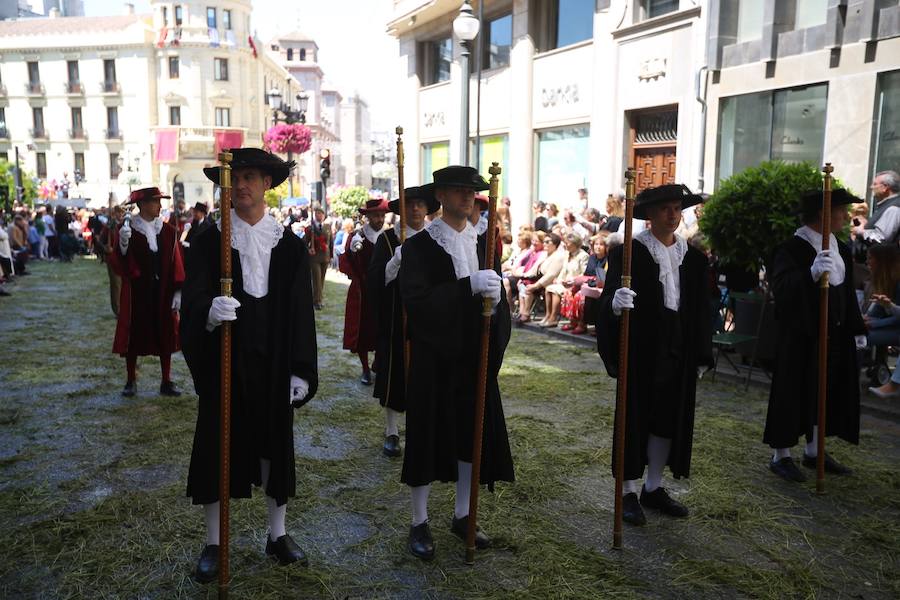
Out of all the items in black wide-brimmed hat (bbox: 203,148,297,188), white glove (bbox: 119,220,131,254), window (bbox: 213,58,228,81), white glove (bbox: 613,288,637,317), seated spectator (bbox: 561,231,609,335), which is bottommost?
seated spectator (bbox: 561,231,609,335)

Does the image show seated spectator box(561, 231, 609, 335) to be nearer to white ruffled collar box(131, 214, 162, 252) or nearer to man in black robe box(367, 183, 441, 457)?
man in black robe box(367, 183, 441, 457)

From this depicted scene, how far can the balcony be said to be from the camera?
190 feet

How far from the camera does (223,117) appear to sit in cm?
5778

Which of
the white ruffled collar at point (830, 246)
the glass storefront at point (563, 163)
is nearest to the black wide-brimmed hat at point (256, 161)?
the white ruffled collar at point (830, 246)

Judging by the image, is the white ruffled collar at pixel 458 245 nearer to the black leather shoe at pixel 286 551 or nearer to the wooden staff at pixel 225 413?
the wooden staff at pixel 225 413

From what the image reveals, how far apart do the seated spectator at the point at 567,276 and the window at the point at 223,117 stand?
51.4 metres

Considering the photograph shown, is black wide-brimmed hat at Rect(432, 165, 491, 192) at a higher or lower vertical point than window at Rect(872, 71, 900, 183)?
lower

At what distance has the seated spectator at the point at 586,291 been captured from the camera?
10320 millimetres

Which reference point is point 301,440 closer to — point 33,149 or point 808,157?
point 808,157

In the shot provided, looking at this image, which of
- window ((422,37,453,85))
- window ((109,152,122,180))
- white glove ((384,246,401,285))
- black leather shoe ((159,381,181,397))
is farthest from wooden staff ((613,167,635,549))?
window ((109,152,122,180))

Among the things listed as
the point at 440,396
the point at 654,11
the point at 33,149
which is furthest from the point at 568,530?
the point at 33,149

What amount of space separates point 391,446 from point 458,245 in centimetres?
221

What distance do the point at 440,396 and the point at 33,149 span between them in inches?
2551

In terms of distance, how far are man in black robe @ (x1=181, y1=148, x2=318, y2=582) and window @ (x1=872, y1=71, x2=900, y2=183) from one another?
10.2m
